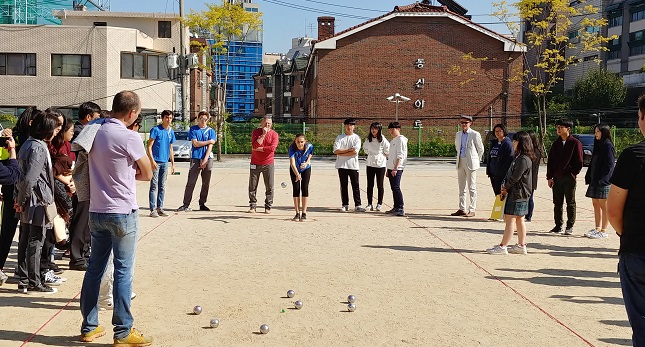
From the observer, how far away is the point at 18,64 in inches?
1817

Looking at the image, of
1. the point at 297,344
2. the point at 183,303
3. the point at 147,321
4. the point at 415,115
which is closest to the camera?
the point at 297,344

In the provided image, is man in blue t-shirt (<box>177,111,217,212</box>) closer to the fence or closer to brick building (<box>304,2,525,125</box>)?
the fence

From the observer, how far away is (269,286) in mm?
7297

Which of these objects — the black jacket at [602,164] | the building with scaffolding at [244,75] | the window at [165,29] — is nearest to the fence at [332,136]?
the window at [165,29]

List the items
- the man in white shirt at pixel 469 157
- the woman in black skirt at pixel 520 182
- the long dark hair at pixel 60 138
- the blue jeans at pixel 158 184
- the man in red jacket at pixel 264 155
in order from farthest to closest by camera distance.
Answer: the man in white shirt at pixel 469 157 < the man in red jacket at pixel 264 155 < the blue jeans at pixel 158 184 < the woman in black skirt at pixel 520 182 < the long dark hair at pixel 60 138

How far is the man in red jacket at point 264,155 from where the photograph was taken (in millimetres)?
13398

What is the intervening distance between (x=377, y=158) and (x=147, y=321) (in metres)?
8.97

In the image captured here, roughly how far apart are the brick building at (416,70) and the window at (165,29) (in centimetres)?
1533

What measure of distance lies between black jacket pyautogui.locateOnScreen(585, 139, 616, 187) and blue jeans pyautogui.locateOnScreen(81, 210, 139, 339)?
7.64 metres

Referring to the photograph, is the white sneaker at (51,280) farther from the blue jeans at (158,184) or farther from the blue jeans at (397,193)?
the blue jeans at (397,193)

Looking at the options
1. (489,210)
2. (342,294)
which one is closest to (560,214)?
(489,210)

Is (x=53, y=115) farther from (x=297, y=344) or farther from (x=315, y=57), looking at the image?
(x=315, y=57)

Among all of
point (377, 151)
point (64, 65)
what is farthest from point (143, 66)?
point (377, 151)

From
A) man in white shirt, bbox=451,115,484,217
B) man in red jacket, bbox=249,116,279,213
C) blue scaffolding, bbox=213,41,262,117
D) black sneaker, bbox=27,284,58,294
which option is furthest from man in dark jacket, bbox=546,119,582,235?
blue scaffolding, bbox=213,41,262,117
